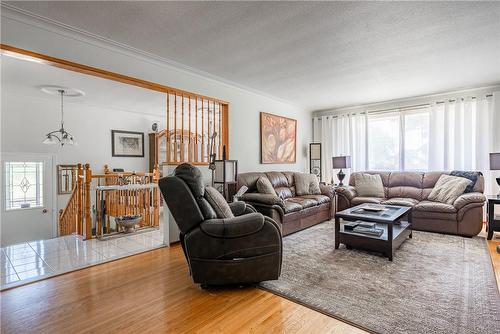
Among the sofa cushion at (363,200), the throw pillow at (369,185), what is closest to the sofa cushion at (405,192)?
the throw pillow at (369,185)

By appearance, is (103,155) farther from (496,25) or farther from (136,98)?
(496,25)

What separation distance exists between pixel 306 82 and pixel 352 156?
2.50 meters

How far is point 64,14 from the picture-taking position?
2.35m

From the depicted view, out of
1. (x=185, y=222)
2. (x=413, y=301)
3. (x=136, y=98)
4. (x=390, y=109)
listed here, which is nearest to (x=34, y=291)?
(x=185, y=222)

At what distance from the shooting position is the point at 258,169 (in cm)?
507

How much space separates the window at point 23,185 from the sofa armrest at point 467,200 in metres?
7.50

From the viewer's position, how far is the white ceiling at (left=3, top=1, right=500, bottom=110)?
Answer: 227 centimetres

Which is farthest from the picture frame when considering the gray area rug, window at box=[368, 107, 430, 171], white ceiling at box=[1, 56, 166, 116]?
window at box=[368, 107, 430, 171]

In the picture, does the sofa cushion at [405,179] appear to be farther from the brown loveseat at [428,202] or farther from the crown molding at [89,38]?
the crown molding at [89,38]

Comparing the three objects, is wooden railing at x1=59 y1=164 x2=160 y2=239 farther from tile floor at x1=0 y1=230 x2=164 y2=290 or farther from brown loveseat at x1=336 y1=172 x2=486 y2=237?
brown loveseat at x1=336 y1=172 x2=486 y2=237

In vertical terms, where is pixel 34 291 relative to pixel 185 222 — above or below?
below

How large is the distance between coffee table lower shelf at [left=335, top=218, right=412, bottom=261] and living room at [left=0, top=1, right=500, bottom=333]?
25 millimetres

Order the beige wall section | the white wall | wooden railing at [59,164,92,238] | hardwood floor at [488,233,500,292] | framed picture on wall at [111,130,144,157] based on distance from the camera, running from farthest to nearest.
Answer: framed picture on wall at [111,130,144,157] < the white wall < wooden railing at [59,164,92,238] < hardwood floor at [488,233,500,292] < the beige wall section

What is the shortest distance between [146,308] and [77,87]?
13.4ft
